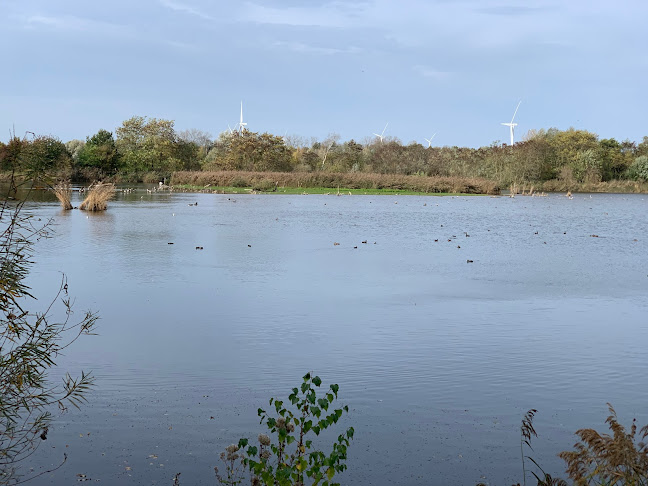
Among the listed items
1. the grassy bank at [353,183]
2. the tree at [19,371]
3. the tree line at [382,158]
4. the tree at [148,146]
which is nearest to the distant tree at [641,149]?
the tree line at [382,158]

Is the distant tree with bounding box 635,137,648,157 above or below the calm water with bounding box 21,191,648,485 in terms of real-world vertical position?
above

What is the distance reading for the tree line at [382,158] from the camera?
72.8 m

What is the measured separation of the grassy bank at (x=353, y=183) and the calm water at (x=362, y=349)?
4241cm

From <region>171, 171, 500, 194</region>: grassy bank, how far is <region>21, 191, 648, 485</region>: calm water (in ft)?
139

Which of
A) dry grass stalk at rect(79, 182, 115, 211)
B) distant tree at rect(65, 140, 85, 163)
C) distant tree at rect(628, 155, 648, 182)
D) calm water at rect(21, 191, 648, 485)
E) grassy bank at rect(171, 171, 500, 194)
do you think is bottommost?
calm water at rect(21, 191, 648, 485)

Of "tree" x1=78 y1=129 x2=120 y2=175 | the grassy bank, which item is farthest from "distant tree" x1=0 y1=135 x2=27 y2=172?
"tree" x1=78 y1=129 x2=120 y2=175

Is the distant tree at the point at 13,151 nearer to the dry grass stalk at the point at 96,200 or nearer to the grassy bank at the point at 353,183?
the dry grass stalk at the point at 96,200

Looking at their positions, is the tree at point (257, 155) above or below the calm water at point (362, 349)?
above

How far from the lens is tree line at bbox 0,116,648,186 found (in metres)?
72.8

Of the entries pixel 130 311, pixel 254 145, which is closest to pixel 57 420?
pixel 130 311

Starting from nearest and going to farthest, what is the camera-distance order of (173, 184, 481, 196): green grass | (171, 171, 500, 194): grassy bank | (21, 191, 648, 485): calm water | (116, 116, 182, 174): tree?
(21, 191, 648, 485): calm water < (173, 184, 481, 196): green grass < (171, 171, 500, 194): grassy bank < (116, 116, 182, 174): tree

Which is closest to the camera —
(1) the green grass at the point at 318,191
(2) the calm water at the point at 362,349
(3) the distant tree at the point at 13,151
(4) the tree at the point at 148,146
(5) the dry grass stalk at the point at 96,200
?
(3) the distant tree at the point at 13,151

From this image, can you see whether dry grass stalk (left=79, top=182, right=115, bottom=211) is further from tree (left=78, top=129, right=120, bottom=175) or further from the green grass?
tree (left=78, top=129, right=120, bottom=175)

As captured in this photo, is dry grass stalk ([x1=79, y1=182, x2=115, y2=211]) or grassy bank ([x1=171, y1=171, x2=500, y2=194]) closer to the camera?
dry grass stalk ([x1=79, y1=182, x2=115, y2=211])
